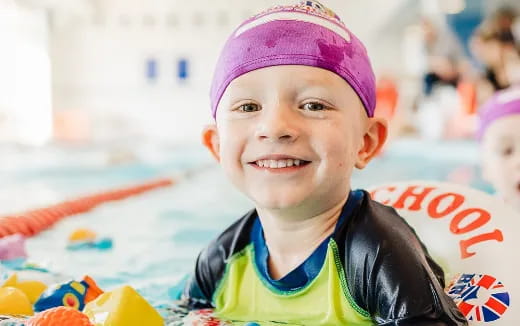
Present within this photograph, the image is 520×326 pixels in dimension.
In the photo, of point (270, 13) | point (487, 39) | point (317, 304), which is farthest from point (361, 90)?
point (487, 39)

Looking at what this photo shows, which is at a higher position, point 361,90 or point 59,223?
point 361,90

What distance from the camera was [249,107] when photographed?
1647 mm

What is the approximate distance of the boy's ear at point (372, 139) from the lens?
1.75 meters

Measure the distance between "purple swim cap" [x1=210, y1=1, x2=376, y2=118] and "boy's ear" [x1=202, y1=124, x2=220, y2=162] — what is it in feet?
0.33

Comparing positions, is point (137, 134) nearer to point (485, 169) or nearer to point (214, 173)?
point (214, 173)

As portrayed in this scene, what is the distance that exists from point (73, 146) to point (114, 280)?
9956mm

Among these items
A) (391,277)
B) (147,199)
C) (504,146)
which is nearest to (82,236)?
(147,199)

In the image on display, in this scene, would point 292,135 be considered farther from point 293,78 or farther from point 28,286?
point 28,286

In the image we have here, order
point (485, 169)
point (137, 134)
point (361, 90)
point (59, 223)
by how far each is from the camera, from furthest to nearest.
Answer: point (137, 134) < point (59, 223) < point (485, 169) < point (361, 90)

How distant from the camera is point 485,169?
10.2 feet

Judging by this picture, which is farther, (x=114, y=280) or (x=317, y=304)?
(x=114, y=280)

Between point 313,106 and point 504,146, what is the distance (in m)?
1.72

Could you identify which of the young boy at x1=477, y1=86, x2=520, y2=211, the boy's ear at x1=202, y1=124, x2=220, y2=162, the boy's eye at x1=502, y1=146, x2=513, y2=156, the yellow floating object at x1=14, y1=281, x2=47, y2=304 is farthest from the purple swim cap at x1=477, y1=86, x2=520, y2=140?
the yellow floating object at x1=14, y1=281, x2=47, y2=304

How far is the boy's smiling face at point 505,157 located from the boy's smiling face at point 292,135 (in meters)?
1.51
